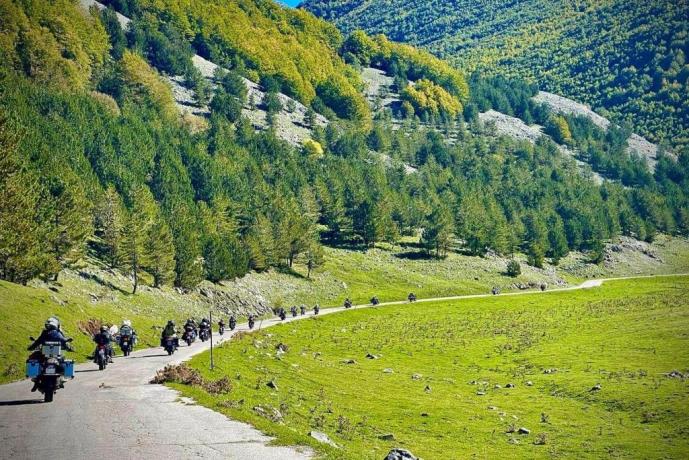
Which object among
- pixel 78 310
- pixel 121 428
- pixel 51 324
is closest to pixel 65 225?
pixel 78 310

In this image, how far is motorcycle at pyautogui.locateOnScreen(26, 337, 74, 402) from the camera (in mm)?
23938

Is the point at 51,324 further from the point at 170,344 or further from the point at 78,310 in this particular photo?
the point at 78,310

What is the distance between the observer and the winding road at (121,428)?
1741cm

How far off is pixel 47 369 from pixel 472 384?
3754cm

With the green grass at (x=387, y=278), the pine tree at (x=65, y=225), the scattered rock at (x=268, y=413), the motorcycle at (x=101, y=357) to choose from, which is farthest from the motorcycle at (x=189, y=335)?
the green grass at (x=387, y=278)

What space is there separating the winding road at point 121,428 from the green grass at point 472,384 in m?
1.34

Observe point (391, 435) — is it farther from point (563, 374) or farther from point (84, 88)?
point (84, 88)

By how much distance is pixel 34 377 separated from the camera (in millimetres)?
25766

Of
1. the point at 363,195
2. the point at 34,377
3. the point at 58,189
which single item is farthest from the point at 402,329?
the point at 363,195

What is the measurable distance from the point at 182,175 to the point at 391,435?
124590 mm

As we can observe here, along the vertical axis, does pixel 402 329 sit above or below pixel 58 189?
below

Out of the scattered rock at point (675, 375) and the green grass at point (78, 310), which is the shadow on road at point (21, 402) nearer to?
the green grass at point (78, 310)

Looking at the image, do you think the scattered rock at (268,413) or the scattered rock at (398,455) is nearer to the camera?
the scattered rock at (398,455)

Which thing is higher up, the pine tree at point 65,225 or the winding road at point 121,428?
the pine tree at point 65,225
